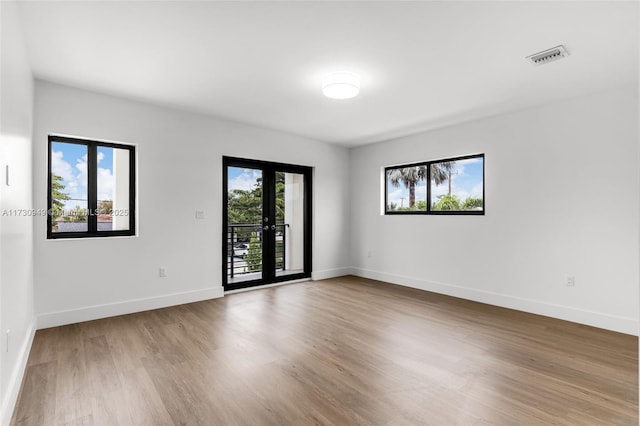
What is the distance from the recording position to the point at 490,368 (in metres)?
2.46

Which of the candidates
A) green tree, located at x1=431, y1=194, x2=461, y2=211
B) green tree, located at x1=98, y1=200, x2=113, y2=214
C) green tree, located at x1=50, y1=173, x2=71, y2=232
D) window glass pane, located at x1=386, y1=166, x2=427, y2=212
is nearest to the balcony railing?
green tree, located at x1=98, y1=200, x2=113, y2=214

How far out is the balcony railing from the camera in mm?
4828

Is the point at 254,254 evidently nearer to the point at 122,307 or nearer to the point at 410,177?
the point at 122,307

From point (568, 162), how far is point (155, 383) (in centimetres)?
456

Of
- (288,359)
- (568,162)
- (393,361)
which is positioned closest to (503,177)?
(568,162)

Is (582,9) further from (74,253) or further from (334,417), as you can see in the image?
(74,253)

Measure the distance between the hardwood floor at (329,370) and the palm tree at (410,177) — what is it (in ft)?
6.98

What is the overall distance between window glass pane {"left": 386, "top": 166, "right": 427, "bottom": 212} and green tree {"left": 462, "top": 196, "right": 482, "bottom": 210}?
0.64 metres

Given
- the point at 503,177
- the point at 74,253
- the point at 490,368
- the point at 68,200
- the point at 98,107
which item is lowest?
the point at 490,368

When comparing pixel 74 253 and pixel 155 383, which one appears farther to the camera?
pixel 74 253

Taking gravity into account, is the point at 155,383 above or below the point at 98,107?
below

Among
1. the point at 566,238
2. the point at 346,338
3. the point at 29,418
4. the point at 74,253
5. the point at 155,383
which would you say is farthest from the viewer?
the point at 566,238

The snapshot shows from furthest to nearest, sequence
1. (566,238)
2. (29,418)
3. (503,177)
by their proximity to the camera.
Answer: (503,177) < (566,238) < (29,418)

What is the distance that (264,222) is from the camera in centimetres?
516
